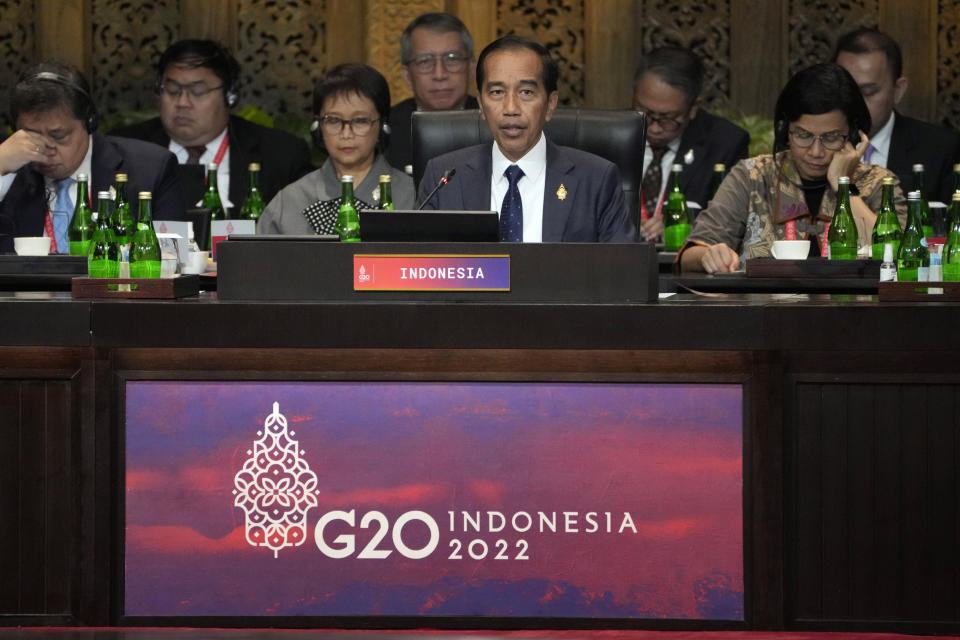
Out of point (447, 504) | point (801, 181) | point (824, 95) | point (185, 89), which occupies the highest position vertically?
point (185, 89)

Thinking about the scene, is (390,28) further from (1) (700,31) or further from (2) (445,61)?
(1) (700,31)

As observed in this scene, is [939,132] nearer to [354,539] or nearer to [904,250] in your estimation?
[904,250]

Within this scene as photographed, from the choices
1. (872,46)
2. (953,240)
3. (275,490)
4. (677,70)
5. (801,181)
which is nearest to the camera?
(275,490)

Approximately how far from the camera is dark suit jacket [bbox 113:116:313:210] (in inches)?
193

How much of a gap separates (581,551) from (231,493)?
600 mm

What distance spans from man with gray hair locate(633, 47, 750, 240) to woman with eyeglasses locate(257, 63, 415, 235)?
46.9 inches

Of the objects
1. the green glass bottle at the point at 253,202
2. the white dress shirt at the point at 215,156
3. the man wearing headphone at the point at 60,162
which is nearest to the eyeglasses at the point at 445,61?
the green glass bottle at the point at 253,202

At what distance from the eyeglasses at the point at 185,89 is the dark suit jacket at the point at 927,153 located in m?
2.63

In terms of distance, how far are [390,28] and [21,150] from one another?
202 cm

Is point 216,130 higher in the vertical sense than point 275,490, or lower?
higher

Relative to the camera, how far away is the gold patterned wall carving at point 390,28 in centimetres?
550

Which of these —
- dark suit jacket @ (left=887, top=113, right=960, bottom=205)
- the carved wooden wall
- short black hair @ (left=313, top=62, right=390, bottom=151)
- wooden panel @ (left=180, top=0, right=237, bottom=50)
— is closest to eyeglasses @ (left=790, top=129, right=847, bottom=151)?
short black hair @ (left=313, top=62, right=390, bottom=151)

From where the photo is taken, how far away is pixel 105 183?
4.07m

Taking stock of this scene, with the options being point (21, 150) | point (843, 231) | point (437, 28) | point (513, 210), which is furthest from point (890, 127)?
point (21, 150)
